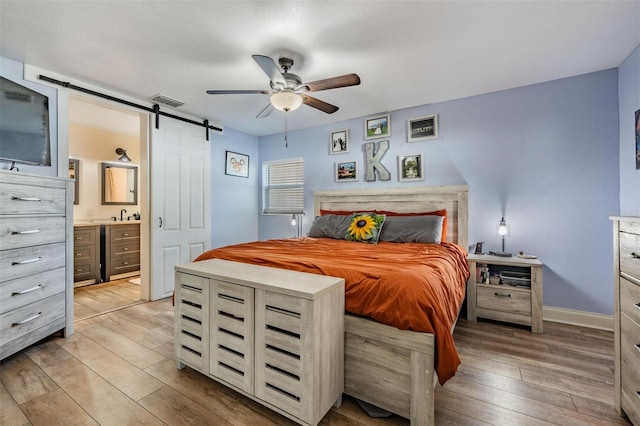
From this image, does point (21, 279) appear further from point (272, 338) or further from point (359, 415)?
point (359, 415)

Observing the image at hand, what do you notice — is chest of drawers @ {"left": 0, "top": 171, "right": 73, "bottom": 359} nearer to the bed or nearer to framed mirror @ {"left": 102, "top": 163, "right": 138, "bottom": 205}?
the bed

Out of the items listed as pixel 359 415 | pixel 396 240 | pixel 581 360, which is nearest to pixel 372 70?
pixel 396 240

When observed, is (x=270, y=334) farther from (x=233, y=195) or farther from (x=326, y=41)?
(x=233, y=195)

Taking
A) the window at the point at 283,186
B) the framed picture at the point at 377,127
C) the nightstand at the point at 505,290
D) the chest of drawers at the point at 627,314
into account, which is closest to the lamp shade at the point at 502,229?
the nightstand at the point at 505,290

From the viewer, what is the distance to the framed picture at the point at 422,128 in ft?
11.2

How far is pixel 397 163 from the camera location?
3.67 meters

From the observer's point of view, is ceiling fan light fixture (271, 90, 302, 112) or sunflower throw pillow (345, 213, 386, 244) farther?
sunflower throw pillow (345, 213, 386, 244)

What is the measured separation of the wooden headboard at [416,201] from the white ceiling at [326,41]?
1.13m

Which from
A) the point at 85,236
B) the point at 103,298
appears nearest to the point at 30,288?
the point at 103,298

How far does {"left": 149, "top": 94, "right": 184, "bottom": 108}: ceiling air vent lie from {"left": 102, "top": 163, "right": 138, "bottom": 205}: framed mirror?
7.66ft

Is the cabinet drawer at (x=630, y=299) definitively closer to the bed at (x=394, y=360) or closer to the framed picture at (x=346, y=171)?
the bed at (x=394, y=360)

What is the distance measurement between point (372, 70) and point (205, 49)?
1.44m

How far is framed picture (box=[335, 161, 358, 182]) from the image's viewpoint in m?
3.99

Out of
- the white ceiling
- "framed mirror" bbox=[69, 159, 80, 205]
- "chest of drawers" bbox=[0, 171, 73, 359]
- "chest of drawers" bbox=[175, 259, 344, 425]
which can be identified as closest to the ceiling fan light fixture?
the white ceiling
